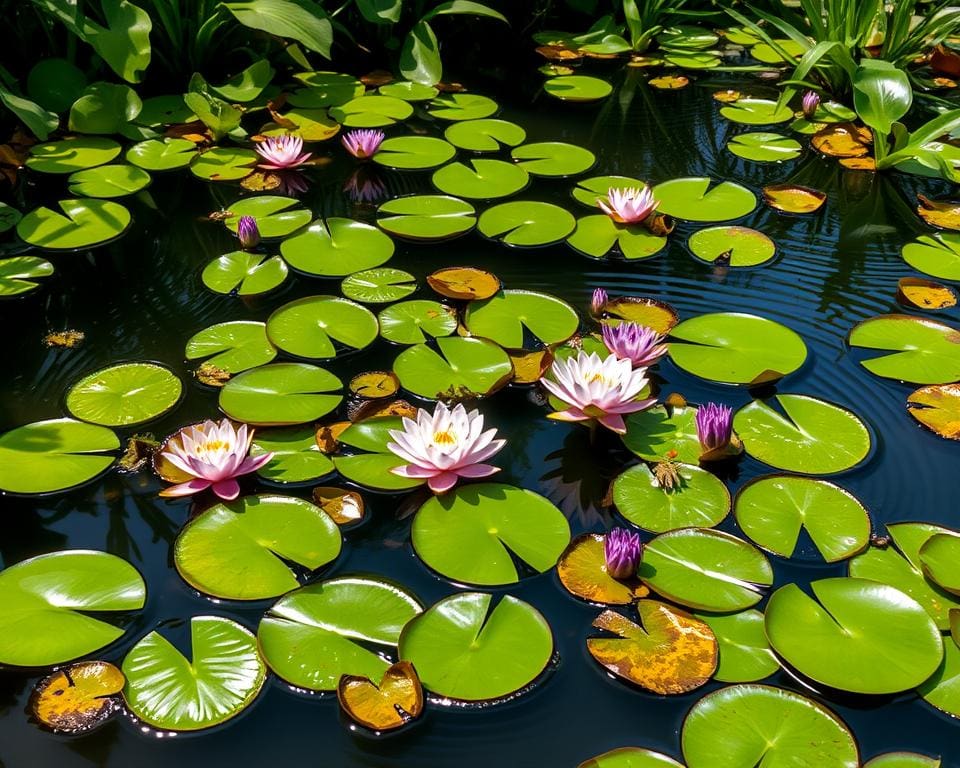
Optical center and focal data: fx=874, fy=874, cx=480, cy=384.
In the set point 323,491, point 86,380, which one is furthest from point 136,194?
point 323,491

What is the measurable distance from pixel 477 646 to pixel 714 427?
0.84 metres

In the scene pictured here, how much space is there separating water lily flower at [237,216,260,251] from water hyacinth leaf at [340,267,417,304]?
428 mm

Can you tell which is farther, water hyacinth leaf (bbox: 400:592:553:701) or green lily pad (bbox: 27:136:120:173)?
green lily pad (bbox: 27:136:120:173)

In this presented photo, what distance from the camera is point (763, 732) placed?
1.66 m

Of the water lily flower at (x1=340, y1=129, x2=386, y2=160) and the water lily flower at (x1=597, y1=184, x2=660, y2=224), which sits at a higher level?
the water lily flower at (x1=597, y1=184, x2=660, y2=224)

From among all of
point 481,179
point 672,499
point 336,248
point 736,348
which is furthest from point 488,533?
point 481,179

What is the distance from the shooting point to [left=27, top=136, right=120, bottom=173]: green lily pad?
3758 mm

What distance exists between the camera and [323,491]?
2197 millimetres

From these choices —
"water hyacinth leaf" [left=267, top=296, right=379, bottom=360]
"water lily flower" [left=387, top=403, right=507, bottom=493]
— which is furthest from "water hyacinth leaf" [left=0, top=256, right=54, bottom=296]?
"water lily flower" [left=387, top=403, right=507, bottom=493]

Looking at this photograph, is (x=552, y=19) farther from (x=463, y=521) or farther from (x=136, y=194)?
(x=463, y=521)

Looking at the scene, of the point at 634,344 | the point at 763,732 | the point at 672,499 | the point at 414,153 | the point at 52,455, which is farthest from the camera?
the point at 414,153

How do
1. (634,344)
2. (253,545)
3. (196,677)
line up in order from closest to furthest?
(196,677)
(253,545)
(634,344)

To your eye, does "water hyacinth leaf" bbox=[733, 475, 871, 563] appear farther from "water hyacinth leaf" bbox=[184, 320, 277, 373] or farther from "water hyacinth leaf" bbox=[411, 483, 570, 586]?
"water hyacinth leaf" bbox=[184, 320, 277, 373]

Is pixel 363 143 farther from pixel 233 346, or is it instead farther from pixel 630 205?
pixel 233 346
